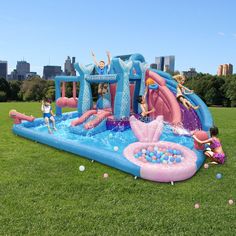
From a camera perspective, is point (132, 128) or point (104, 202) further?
point (132, 128)

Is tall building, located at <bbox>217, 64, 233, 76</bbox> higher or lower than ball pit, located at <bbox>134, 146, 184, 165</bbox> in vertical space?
higher

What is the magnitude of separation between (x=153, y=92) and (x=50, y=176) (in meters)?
5.54

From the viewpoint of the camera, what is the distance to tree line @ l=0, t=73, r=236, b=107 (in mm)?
37969

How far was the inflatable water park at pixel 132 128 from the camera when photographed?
19.0 ft

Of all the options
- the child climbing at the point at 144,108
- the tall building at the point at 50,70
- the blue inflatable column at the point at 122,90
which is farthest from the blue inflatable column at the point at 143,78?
the tall building at the point at 50,70

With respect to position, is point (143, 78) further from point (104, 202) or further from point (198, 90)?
point (198, 90)

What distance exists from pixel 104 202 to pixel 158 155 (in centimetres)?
207

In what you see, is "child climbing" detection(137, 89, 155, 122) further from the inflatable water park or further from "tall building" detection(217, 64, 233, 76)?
"tall building" detection(217, 64, 233, 76)

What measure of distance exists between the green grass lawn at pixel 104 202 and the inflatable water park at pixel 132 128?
0.88 feet

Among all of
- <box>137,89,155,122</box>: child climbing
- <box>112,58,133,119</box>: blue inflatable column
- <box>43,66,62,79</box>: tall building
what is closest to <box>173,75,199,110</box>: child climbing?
<box>137,89,155,122</box>: child climbing

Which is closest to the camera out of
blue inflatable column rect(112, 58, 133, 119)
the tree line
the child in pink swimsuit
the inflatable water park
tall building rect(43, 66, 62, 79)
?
the inflatable water park

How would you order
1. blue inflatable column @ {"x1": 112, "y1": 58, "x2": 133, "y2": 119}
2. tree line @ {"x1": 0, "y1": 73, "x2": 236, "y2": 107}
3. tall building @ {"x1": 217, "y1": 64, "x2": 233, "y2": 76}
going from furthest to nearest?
tall building @ {"x1": 217, "y1": 64, "x2": 233, "y2": 76} < tree line @ {"x1": 0, "y1": 73, "x2": 236, "y2": 107} < blue inflatable column @ {"x1": 112, "y1": 58, "x2": 133, "y2": 119}

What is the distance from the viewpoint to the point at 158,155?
607 cm

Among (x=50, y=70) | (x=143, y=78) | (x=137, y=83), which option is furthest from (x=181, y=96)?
(x=50, y=70)
